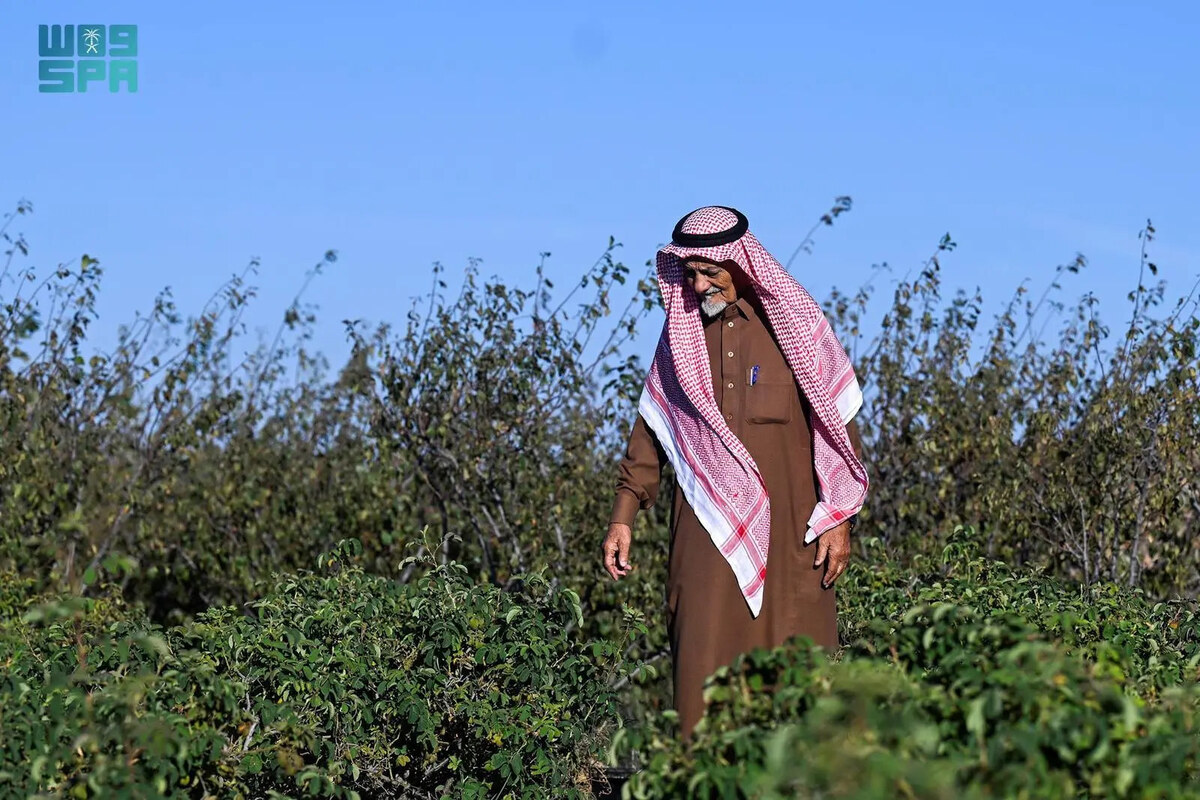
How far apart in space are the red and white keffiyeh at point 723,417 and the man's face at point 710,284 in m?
0.03

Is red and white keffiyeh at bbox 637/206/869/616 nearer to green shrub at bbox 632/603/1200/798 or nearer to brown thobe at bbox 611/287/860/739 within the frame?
brown thobe at bbox 611/287/860/739

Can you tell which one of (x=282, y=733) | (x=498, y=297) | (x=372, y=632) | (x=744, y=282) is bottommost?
(x=282, y=733)

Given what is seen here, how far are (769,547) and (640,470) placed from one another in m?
0.51

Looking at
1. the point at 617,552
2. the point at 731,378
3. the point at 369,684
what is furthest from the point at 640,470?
the point at 369,684

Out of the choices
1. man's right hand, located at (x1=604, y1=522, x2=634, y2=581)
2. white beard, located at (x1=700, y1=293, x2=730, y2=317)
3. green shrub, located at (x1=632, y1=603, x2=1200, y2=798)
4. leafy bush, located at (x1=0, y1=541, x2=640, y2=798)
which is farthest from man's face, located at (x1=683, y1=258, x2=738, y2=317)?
green shrub, located at (x1=632, y1=603, x2=1200, y2=798)

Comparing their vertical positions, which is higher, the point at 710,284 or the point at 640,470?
the point at 710,284

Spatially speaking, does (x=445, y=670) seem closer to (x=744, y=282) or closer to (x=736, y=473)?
(x=736, y=473)

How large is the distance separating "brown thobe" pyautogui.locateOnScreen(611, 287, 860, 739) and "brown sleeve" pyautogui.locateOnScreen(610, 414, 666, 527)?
4 centimetres

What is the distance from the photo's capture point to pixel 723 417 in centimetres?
497

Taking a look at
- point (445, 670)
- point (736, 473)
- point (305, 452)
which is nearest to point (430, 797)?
point (445, 670)

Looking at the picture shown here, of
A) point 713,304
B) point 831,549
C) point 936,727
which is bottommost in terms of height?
point 936,727

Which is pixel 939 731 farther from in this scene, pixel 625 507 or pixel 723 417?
pixel 625 507

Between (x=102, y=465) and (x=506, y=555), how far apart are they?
95.8 inches

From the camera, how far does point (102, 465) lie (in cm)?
909
